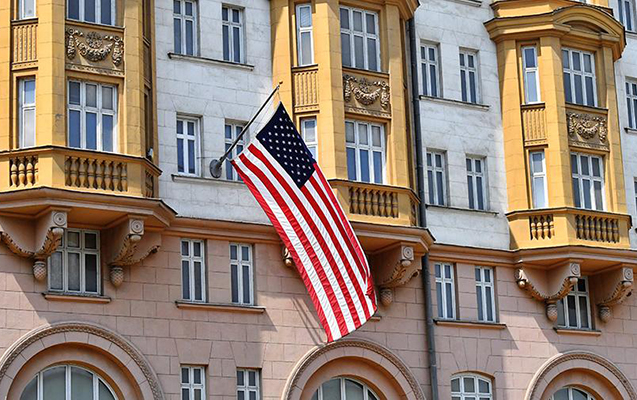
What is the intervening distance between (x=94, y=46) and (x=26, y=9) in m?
1.99

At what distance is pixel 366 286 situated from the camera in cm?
3981

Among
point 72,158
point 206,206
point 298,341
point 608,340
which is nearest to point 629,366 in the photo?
point 608,340

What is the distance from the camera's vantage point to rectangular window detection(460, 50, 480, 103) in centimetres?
4775

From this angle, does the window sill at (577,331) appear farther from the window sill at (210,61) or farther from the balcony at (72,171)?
the balcony at (72,171)

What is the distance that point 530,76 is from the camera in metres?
48.2

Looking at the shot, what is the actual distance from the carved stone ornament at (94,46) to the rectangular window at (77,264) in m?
4.55

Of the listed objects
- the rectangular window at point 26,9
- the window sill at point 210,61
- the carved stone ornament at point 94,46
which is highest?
the rectangular window at point 26,9

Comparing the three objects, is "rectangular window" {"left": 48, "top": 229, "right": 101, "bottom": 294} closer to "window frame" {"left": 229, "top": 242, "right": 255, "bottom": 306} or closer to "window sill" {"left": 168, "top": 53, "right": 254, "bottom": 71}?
"window frame" {"left": 229, "top": 242, "right": 255, "bottom": 306}

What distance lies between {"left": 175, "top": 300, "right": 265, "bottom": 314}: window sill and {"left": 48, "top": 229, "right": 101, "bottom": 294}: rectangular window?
94.7 inches

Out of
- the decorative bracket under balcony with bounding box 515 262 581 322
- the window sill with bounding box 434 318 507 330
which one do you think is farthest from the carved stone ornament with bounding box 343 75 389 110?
the decorative bracket under balcony with bounding box 515 262 581 322

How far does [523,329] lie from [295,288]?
8071mm

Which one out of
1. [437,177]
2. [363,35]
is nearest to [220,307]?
[437,177]

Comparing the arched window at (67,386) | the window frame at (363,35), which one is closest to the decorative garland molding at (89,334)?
the arched window at (67,386)

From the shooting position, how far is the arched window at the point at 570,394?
153 ft
